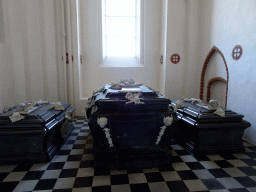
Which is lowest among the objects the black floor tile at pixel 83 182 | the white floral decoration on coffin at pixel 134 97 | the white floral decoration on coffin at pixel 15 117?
the black floor tile at pixel 83 182

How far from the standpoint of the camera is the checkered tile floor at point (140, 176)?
2.04 metres

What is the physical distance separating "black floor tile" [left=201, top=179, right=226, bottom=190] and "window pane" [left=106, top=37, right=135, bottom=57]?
4.42 metres

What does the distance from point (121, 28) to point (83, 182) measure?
185 inches

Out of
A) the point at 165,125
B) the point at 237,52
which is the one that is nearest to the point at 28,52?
the point at 165,125

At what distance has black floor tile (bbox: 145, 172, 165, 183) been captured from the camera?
217cm

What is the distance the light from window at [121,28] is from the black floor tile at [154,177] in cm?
405

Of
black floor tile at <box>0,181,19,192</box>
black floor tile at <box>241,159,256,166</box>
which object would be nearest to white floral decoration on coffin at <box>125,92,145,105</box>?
black floor tile at <box>0,181,19,192</box>

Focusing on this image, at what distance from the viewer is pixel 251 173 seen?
90.8 inches

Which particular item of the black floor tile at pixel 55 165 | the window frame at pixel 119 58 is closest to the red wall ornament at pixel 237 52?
the window frame at pixel 119 58

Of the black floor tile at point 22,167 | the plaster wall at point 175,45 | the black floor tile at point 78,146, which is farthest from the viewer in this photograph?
the plaster wall at point 175,45

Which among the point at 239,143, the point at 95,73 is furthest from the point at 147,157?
the point at 95,73

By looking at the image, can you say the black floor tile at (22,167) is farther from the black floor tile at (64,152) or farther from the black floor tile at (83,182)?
the black floor tile at (83,182)

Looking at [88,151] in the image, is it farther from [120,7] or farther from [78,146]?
[120,7]

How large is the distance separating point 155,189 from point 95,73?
4.08 metres
